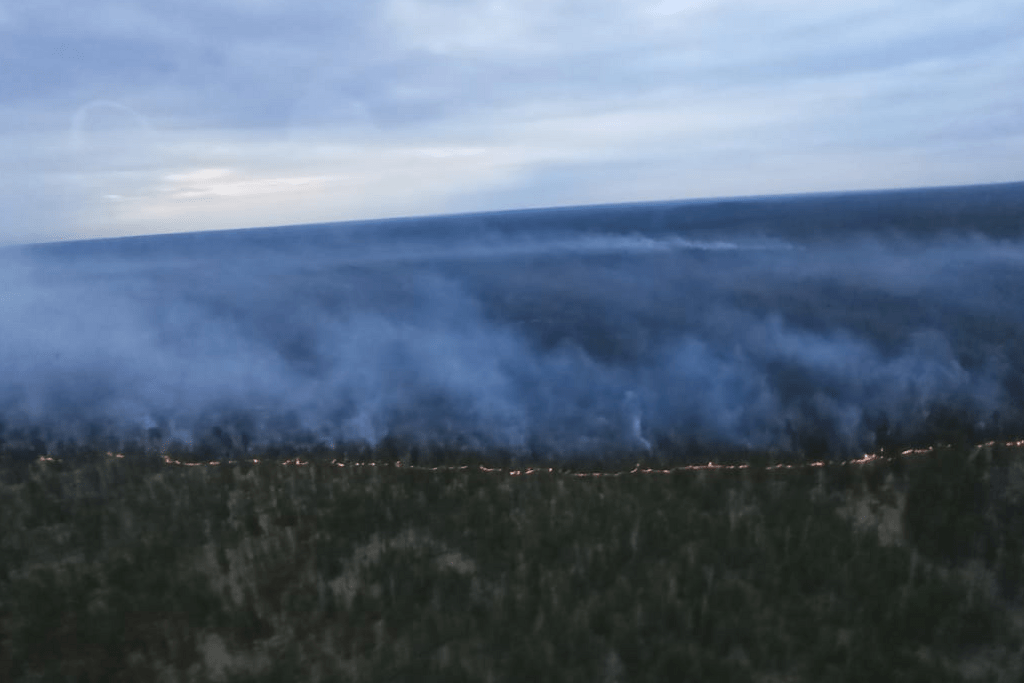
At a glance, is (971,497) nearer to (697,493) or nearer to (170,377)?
(697,493)

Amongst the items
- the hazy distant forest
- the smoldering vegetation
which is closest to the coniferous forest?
the hazy distant forest

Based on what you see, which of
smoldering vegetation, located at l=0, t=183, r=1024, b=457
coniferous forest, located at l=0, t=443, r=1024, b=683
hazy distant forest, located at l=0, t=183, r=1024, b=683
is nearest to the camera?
coniferous forest, located at l=0, t=443, r=1024, b=683

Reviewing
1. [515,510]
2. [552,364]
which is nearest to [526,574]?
[515,510]

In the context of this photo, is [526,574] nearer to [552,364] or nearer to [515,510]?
[515,510]

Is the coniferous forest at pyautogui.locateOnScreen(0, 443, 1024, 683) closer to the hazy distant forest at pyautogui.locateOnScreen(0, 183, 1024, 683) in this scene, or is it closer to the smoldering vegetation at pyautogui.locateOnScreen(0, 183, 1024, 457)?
the hazy distant forest at pyautogui.locateOnScreen(0, 183, 1024, 683)

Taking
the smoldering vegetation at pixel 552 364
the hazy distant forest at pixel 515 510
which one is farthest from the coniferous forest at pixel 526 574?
the smoldering vegetation at pixel 552 364

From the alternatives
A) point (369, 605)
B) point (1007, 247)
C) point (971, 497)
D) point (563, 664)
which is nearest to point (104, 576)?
point (369, 605)

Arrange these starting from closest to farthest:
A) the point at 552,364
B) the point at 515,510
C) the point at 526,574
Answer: the point at 526,574
the point at 515,510
the point at 552,364

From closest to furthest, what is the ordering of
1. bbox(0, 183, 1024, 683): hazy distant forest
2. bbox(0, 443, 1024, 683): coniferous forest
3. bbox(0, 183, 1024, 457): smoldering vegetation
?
bbox(0, 443, 1024, 683): coniferous forest < bbox(0, 183, 1024, 683): hazy distant forest < bbox(0, 183, 1024, 457): smoldering vegetation

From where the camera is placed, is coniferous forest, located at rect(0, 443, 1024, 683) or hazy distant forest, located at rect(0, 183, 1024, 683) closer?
coniferous forest, located at rect(0, 443, 1024, 683)
